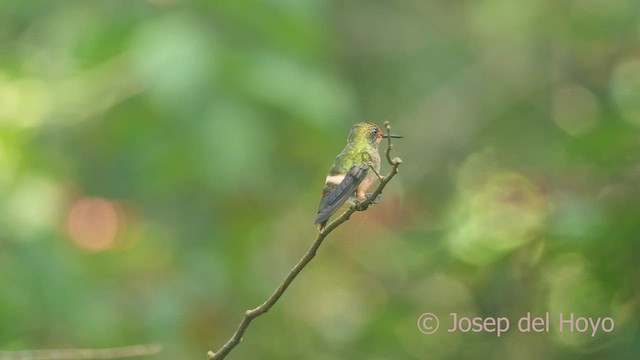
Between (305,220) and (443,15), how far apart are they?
130 inches

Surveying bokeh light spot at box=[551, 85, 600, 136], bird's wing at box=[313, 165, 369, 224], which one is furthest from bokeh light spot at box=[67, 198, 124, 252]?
bird's wing at box=[313, 165, 369, 224]

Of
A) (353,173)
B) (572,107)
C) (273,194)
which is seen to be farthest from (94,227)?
(353,173)

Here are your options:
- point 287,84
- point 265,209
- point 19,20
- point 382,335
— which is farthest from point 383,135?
point 19,20

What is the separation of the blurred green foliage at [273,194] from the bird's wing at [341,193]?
2.07 m

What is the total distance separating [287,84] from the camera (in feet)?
18.2

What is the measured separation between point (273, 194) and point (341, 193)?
4.60 meters

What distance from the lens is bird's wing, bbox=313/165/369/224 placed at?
232cm

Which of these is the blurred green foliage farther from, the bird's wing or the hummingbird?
the bird's wing

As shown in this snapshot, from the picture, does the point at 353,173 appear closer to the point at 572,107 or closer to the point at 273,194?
the point at 273,194

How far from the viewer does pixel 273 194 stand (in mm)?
6961

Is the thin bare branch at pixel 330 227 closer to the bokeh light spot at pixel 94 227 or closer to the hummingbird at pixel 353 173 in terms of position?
the hummingbird at pixel 353 173

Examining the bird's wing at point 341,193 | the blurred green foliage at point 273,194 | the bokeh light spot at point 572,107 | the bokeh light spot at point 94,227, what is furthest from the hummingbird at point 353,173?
the bokeh light spot at point 94,227

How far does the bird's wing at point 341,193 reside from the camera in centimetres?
232

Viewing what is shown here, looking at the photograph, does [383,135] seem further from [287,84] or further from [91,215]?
[91,215]
